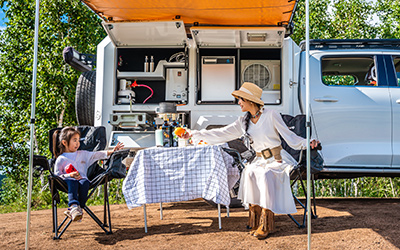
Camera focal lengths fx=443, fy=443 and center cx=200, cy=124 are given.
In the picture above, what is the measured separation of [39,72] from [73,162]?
7.49 m

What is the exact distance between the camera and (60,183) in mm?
3438

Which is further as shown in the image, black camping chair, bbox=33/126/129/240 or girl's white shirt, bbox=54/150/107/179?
girl's white shirt, bbox=54/150/107/179

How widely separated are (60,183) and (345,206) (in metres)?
2.95

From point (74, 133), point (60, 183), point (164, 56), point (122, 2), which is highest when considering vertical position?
point (122, 2)

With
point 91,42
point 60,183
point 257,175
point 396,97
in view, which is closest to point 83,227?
Answer: point 60,183

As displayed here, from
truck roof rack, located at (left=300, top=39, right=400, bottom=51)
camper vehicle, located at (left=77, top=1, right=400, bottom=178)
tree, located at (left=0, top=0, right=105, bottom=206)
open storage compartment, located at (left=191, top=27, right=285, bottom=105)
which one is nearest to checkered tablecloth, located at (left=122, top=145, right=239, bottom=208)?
camper vehicle, located at (left=77, top=1, right=400, bottom=178)

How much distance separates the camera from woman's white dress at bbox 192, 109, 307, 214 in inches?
130

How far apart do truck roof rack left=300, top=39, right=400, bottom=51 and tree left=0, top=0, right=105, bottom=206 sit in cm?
684

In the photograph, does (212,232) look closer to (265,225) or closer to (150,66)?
(265,225)

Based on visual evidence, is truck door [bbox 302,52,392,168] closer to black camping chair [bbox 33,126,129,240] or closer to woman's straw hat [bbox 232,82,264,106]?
woman's straw hat [bbox 232,82,264,106]

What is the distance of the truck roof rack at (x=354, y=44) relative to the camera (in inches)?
203

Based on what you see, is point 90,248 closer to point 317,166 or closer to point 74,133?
point 74,133

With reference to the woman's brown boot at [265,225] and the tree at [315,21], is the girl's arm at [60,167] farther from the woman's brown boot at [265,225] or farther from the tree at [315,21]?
the tree at [315,21]

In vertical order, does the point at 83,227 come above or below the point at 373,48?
below
